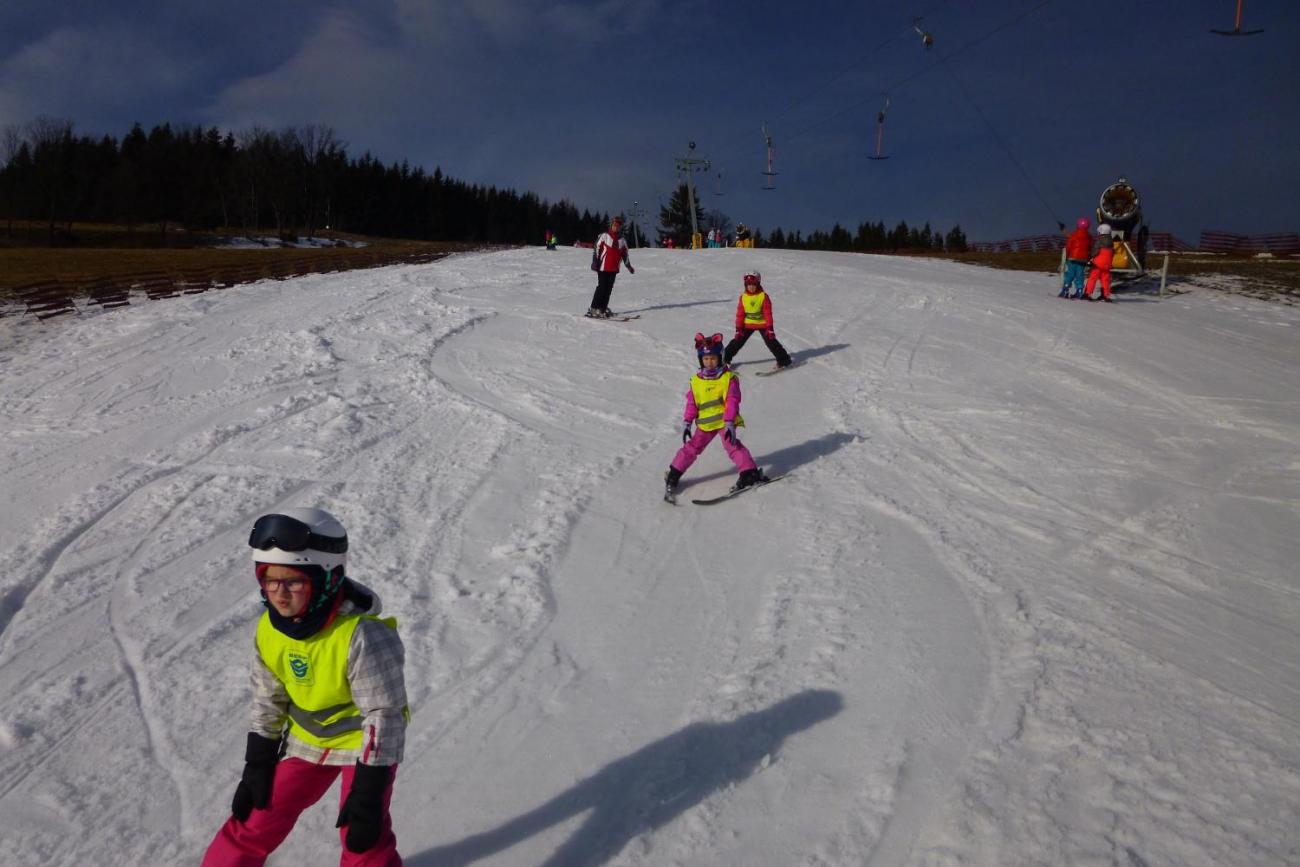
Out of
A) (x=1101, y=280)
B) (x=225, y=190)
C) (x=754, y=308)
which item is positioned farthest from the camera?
(x=225, y=190)

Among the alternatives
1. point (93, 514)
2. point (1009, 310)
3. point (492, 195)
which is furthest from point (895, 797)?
point (492, 195)

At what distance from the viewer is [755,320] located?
11.6 m

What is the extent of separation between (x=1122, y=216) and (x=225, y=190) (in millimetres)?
67851

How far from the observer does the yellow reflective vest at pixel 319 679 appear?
8.29ft

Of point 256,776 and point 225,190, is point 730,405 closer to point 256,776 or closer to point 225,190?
point 256,776

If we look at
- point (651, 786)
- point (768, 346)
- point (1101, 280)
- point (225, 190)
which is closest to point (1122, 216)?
point (1101, 280)

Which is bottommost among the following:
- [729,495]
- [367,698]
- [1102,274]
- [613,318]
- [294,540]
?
[729,495]

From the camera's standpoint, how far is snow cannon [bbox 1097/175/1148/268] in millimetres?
19656

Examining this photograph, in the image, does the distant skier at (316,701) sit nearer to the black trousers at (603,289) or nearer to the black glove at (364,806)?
the black glove at (364,806)

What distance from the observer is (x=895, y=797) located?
351 cm

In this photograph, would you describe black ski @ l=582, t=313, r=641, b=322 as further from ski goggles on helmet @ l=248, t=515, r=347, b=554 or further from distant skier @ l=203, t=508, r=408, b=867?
ski goggles on helmet @ l=248, t=515, r=347, b=554

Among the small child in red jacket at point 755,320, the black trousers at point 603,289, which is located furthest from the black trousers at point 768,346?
the black trousers at point 603,289

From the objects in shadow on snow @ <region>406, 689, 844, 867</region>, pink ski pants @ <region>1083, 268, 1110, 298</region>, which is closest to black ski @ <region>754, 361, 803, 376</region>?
shadow on snow @ <region>406, 689, 844, 867</region>

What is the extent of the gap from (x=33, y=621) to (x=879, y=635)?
5174 mm
